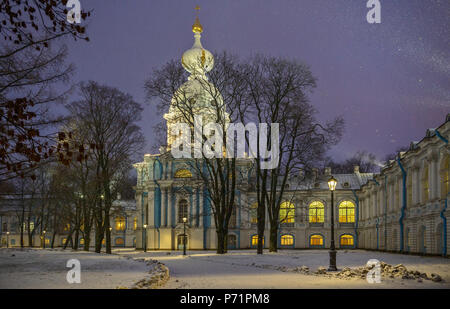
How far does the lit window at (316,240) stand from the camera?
210ft

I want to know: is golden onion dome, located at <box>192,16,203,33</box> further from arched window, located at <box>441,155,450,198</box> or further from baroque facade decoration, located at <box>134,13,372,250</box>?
arched window, located at <box>441,155,450,198</box>

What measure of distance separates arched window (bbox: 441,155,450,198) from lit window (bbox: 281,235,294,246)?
33.5 metres

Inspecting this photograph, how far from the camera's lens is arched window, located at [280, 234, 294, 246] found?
210 feet

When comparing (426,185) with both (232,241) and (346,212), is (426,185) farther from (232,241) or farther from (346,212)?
(232,241)

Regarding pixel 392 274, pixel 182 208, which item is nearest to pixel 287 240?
pixel 182 208

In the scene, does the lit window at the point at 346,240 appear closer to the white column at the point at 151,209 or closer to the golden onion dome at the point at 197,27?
the white column at the point at 151,209

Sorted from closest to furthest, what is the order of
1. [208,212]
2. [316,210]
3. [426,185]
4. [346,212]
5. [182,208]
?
[426,185]
[208,212]
[182,208]
[346,212]
[316,210]

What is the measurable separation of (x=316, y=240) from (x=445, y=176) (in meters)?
33.6

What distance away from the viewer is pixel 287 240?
211 feet

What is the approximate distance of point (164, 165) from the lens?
6081 centimetres

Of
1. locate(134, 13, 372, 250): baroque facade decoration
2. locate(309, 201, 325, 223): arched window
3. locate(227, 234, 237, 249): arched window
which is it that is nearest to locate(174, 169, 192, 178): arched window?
locate(134, 13, 372, 250): baroque facade decoration

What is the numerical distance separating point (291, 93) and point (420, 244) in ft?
44.8

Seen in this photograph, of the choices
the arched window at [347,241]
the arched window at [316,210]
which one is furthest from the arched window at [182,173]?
the arched window at [347,241]
